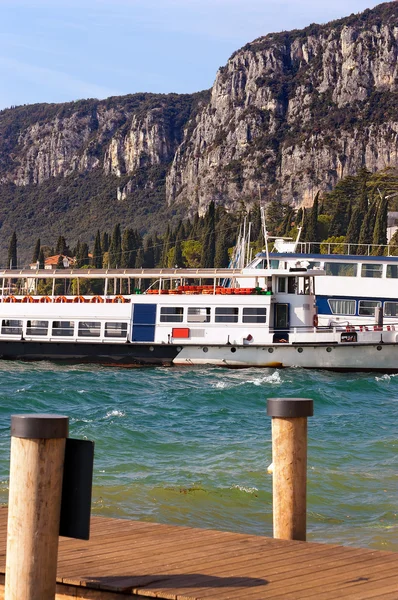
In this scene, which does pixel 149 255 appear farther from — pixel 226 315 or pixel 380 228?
pixel 226 315

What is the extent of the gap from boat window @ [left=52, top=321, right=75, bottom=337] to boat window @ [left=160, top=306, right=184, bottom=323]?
4060 mm

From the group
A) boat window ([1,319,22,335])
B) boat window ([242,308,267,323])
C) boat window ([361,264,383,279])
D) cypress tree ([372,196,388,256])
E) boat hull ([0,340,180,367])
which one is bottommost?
boat hull ([0,340,180,367])

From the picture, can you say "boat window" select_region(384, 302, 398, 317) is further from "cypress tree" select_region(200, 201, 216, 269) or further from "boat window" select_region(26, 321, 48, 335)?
"cypress tree" select_region(200, 201, 216, 269)

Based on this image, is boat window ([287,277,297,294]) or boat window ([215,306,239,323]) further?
boat window ([287,277,297,294])

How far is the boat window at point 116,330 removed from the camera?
128 feet

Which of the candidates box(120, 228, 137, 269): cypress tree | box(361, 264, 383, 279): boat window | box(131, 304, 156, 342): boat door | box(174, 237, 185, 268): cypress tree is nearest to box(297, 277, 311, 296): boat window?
box(361, 264, 383, 279): boat window

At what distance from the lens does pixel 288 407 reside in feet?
25.8

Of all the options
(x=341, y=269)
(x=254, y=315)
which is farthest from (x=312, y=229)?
(x=254, y=315)

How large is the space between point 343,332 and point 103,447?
67.3ft

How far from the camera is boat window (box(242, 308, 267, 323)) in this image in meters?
37.1

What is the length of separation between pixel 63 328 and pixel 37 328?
1.25m

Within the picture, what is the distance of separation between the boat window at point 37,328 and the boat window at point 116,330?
289 centimetres

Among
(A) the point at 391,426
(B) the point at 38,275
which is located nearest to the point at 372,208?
(B) the point at 38,275

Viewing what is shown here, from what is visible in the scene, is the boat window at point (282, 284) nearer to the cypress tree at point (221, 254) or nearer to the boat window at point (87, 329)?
the boat window at point (87, 329)
